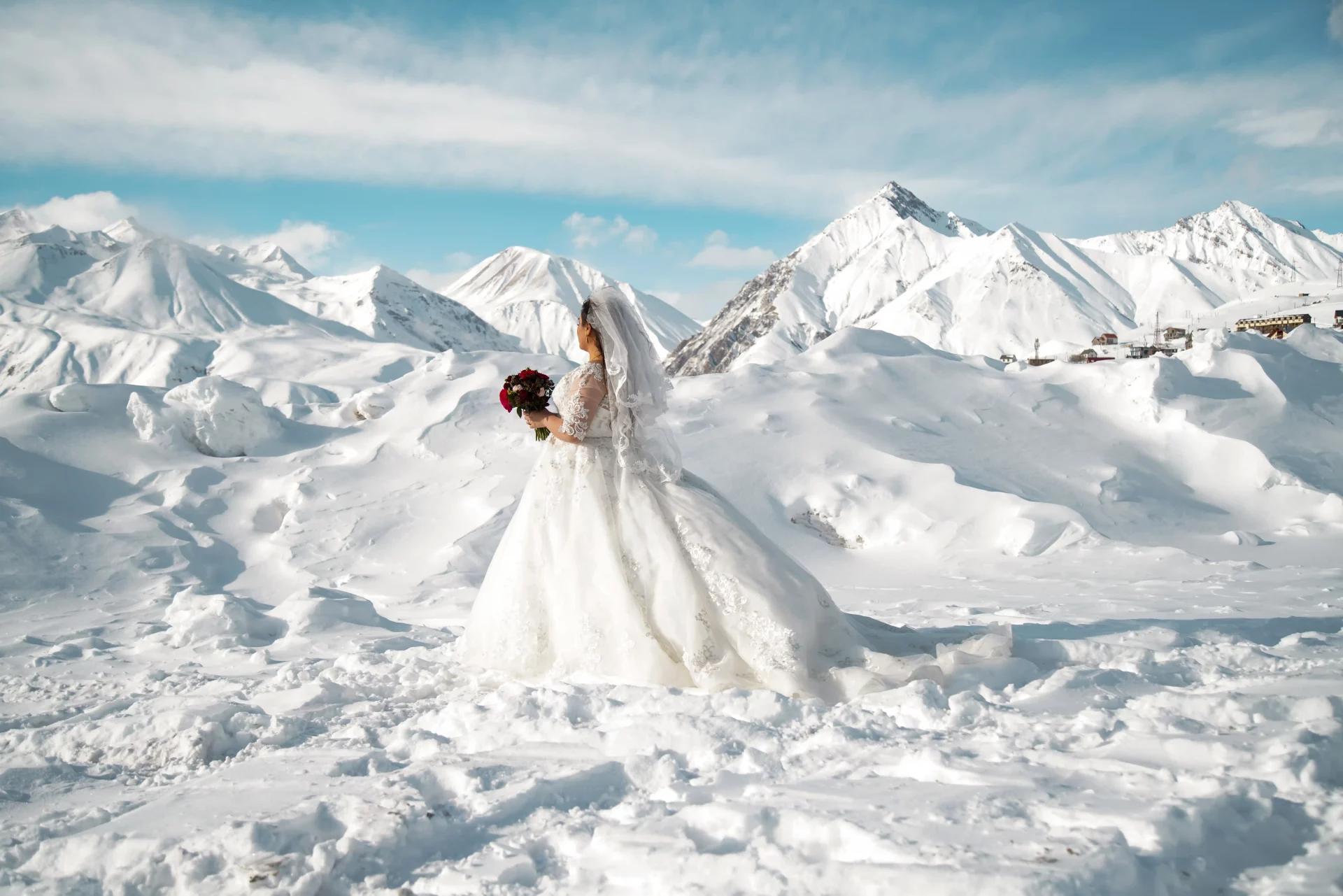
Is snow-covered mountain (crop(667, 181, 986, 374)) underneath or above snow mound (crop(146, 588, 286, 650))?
above

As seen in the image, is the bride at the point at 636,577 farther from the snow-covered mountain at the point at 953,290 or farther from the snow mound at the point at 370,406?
the snow-covered mountain at the point at 953,290

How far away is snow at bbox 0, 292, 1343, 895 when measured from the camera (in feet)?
7.52

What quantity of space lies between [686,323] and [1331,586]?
7638 inches

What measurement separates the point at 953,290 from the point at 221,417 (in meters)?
150

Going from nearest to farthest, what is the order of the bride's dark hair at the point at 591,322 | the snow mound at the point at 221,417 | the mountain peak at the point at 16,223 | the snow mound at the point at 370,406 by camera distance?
the bride's dark hair at the point at 591,322, the snow mound at the point at 221,417, the snow mound at the point at 370,406, the mountain peak at the point at 16,223

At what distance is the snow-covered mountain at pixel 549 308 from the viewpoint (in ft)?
557

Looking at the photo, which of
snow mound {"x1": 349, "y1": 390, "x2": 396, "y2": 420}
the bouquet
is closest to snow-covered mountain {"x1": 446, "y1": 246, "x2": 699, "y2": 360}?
snow mound {"x1": 349, "y1": 390, "x2": 396, "y2": 420}

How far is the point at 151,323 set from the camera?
7800cm

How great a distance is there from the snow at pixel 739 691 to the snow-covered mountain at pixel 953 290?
10387 centimetres

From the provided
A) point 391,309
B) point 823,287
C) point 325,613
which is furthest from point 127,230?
point 325,613

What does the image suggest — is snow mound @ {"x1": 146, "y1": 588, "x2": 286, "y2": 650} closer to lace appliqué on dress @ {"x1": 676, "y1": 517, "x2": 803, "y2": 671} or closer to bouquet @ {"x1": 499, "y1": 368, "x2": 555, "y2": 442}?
bouquet @ {"x1": 499, "y1": 368, "x2": 555, "y2": 442}

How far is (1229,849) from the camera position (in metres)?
2.15

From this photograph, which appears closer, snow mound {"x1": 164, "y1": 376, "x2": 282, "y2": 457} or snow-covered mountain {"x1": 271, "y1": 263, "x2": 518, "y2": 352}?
snow mound {"x1": 164, "y1": 376, "x2": 282, "y2": 457}

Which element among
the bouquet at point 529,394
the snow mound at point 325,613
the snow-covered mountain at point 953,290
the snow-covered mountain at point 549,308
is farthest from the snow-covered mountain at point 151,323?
the snow-covered mountain at point 953,290
